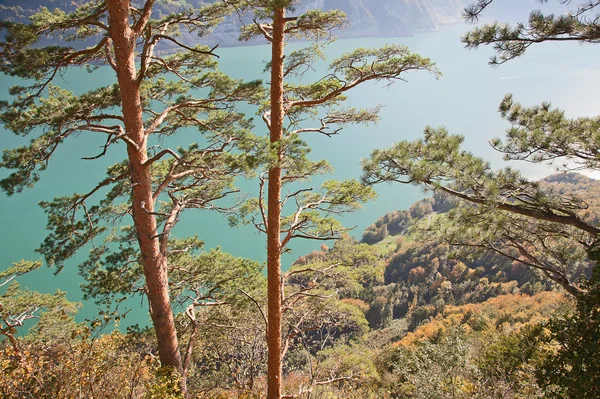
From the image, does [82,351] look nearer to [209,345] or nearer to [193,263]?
[193,263]

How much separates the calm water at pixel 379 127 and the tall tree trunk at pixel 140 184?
2.18 feet

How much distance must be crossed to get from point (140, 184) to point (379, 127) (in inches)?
2945

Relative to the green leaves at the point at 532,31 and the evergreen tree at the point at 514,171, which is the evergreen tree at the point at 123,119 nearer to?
the evergreen tree at the point at 514,171

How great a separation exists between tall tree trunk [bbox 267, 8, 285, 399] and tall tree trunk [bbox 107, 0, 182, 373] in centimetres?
91

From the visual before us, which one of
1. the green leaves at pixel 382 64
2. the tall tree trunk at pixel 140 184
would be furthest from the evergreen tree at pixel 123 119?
the green leaves at pixel 382 64

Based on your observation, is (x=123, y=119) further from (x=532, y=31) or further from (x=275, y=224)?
(x=532, y=31)

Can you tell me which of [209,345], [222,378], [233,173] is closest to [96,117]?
[233,173]

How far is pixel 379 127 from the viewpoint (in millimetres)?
74312

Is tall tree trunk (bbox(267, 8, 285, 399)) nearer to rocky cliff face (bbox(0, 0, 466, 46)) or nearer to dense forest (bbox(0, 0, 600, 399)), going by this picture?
dense forest (bbox(0, 0, 600, 399))

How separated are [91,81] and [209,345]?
70.4 metres

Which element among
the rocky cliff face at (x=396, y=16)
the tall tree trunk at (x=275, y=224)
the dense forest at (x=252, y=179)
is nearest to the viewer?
the dense forest at (x=252, y=179)

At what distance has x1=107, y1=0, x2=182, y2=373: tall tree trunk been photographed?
9.55 ft

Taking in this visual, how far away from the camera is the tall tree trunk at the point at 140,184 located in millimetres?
2912

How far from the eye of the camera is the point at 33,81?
10.4 feet
